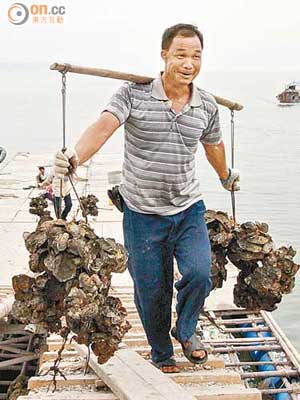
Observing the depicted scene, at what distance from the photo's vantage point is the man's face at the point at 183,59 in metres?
3.66

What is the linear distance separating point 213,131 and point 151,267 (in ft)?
2.45

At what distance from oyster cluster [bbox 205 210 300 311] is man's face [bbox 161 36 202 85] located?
0.86 meters

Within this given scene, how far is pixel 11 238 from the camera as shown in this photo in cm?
991

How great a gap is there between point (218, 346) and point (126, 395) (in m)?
2.25

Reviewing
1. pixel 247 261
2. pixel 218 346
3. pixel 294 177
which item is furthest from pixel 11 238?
pixel 294 177

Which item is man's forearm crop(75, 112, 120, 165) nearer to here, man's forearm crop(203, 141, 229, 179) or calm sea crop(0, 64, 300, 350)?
man's forearm crop(203, 141, 229, 179)

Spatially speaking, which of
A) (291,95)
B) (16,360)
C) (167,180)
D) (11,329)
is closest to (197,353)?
(167,180)

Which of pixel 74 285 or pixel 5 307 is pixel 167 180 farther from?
pixel 5 307

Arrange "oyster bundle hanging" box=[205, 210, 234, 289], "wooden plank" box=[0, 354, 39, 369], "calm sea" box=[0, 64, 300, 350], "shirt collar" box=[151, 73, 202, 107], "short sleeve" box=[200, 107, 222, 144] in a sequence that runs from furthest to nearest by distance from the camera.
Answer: "calm sea" box=[0, 64, 300, 350], "wooden plank" box=[0, 354, 39, 369], "oyster bundle hanging" box=[205, 210, 234, 289], "short sleeve" box=[200, 107, 222, 144], "shirt collar" box=[151, 73, 202, 107]

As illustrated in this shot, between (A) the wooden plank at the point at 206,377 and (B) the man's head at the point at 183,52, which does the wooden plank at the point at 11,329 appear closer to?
(A) the wooden plank at the point at 206,377

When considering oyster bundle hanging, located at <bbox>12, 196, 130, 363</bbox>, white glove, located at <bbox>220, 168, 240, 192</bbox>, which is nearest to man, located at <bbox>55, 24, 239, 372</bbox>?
white glove, located at <bbox>220, 168, 240, 192</bbox>

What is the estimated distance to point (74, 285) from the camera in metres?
3.28

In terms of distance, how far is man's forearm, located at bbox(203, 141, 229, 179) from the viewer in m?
4.14

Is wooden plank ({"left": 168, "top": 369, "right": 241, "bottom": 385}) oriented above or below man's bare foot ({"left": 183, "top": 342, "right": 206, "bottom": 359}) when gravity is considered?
below
